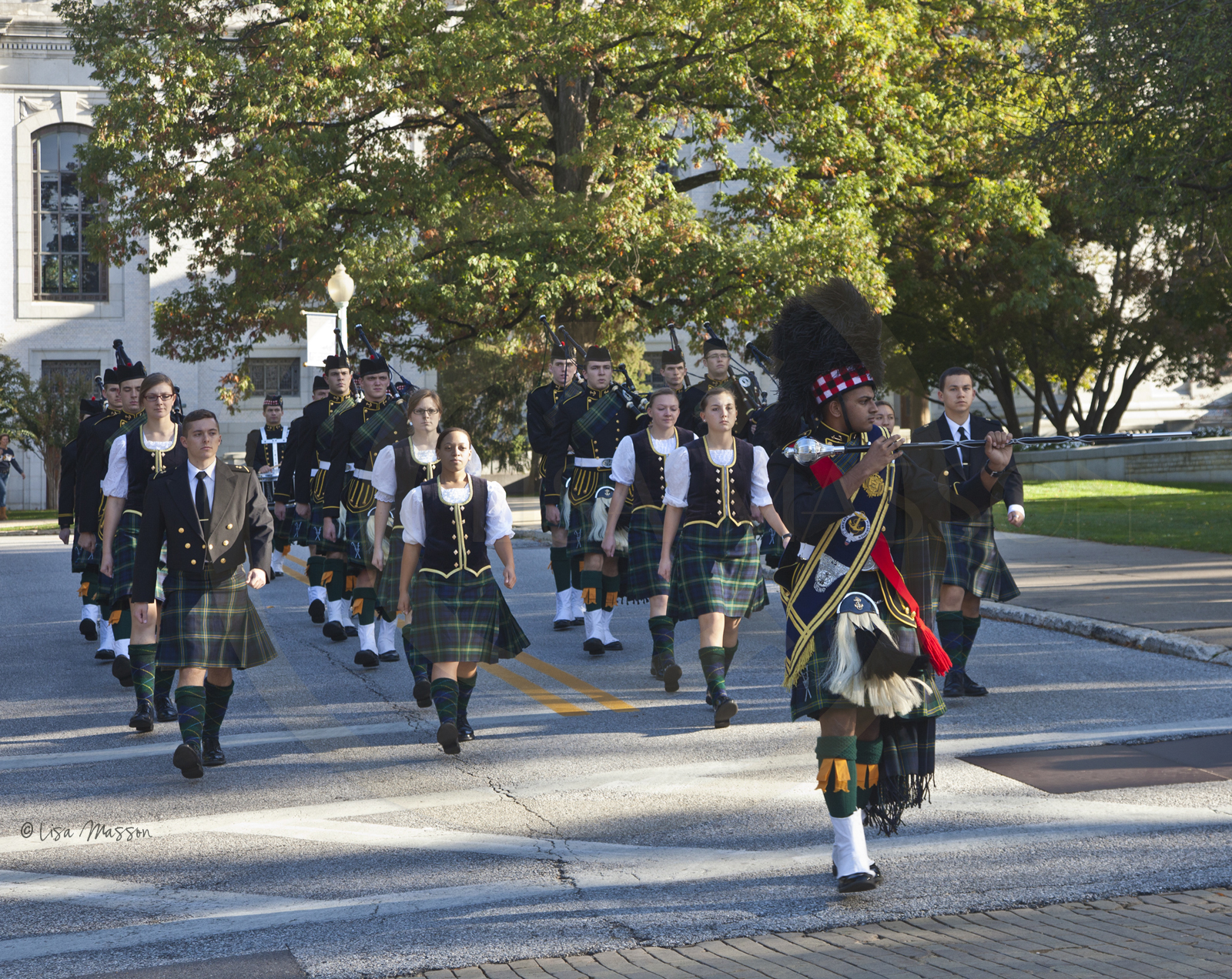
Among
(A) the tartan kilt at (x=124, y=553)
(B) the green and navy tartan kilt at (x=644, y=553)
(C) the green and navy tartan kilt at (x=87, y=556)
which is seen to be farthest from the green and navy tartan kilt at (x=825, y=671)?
(C) the green and navy tartan kilt at (x=87, y=556)

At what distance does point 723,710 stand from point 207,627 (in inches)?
109

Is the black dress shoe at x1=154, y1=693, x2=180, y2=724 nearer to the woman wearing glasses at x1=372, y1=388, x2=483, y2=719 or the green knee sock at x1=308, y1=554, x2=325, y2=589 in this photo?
the woman wearing glasses at x1=372, y1=388, x2=483, y2=719

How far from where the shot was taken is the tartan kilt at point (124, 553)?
881cm

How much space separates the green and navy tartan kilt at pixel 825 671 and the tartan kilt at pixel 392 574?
13.0ft

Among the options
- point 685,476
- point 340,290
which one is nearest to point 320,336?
point 340,290

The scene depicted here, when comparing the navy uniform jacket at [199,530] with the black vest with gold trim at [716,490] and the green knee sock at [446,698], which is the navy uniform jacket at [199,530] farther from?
the black vest with gold trim at [716,490]

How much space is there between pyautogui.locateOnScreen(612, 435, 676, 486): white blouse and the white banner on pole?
26.6 ft

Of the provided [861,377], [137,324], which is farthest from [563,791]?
[137,324]

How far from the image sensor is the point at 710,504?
817cm

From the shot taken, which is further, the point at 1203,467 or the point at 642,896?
the point at 1203,467

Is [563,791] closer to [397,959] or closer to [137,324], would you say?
[397,959]

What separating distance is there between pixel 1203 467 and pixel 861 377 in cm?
2498

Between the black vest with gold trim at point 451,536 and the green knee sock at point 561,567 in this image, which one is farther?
the green knee sock at point 561,567

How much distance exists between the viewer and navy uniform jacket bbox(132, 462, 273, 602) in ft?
22.9
